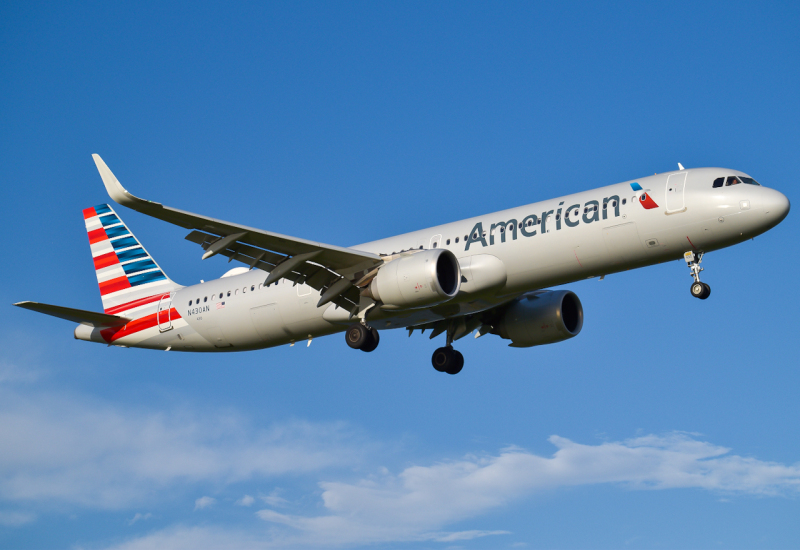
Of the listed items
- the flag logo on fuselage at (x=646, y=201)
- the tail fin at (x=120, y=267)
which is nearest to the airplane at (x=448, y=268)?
the flag logo on fuselage at (x=646, y=201)

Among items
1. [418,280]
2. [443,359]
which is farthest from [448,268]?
[443,359]

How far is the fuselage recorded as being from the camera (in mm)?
25422

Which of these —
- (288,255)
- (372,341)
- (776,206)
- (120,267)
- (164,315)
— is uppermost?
(120,267)

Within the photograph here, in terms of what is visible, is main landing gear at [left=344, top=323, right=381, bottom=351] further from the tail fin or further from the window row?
the tail fin

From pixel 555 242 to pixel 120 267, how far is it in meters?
20.8

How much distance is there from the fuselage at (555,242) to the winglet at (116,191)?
8645 millimetres

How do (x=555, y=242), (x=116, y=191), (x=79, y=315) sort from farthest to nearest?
(x=79, y=315), (x=555, y=242), (x=116, y=191)

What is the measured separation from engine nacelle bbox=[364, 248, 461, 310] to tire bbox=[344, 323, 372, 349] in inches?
75.2

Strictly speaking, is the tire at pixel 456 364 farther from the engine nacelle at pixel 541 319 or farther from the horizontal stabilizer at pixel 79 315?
the horizontal stabilizer at pixel 79 315

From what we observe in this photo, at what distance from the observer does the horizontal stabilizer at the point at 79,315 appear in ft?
98.3

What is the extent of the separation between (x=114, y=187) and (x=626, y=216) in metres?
15.3

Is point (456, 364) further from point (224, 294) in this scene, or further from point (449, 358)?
point (224, 294)

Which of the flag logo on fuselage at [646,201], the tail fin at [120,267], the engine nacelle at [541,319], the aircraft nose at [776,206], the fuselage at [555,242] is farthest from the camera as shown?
the tail fin at [120,267]

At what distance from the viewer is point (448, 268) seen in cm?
2770
